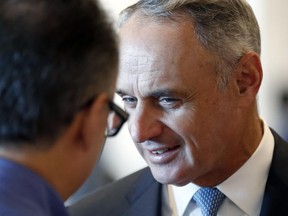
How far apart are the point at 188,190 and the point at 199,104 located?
276mm

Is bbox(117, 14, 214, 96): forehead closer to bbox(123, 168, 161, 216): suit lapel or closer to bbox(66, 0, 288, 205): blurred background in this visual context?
bbox(123, 168, 161, 216): suit lapel

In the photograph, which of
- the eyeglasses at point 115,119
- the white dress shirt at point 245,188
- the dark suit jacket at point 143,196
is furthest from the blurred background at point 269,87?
the eyeglasses at point 115,119

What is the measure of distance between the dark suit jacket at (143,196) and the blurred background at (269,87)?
4.37 feet

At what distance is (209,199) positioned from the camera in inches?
60.9

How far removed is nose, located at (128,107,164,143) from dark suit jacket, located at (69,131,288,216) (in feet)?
0.85

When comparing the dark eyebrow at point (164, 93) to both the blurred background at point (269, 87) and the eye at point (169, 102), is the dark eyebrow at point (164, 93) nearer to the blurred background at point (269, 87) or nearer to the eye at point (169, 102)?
the eye at point (169, 102)

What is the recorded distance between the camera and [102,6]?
869 millimetres

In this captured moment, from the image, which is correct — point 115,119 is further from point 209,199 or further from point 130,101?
point 209,199

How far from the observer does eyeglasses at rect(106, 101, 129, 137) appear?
926mm

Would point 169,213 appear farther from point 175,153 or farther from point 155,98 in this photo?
point 155,98

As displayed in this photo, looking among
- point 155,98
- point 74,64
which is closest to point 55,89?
point 74,64

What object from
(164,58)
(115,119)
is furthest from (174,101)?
(115,119)

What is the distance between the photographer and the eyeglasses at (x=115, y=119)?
93 cm

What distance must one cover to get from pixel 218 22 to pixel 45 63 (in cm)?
78
